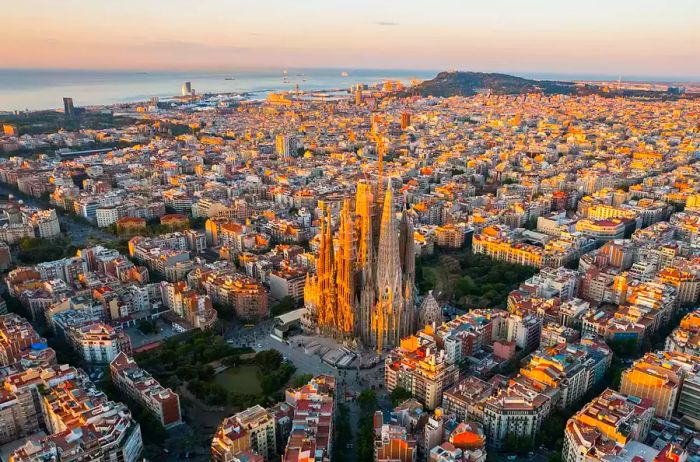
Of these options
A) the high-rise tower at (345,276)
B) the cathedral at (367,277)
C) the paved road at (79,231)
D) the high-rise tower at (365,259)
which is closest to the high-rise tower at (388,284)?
the cathedral at (367,277)

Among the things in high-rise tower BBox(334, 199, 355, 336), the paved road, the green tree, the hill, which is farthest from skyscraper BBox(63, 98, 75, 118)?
high-rise tower BBox(334, 199, 355, 336)

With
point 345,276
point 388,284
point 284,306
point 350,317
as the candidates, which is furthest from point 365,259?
point 284,306

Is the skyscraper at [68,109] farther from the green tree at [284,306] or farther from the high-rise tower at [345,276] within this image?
the high-rise tower at [345,276]

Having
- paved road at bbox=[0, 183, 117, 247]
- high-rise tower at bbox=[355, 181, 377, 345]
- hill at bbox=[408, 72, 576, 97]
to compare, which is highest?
hill at bbox=[408, 72, 576, 97]

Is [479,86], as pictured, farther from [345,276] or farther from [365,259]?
[345,276]

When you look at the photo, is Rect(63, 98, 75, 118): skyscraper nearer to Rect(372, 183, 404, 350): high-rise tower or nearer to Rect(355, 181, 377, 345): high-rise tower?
Rect(355, 181, 377, 345): high-rise tower

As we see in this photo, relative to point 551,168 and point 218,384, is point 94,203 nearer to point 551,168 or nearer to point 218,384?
point 218,384
